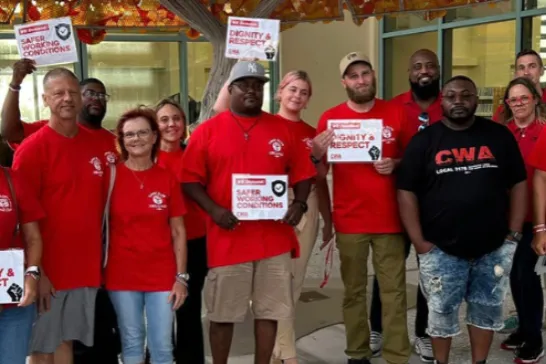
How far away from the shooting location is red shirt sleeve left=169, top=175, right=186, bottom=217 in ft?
11.5

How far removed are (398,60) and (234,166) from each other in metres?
8.12

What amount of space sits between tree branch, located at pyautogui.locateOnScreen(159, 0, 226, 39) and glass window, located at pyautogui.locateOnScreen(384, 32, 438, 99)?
6.21 meters

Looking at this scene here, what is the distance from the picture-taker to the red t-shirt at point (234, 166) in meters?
3.57

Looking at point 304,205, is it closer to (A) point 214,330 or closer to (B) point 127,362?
(A) point 214,330

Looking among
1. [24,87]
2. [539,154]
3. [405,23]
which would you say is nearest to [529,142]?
[539,154]

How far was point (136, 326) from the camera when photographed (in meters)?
3.45

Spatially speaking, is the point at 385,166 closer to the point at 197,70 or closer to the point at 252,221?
the point at 252,221

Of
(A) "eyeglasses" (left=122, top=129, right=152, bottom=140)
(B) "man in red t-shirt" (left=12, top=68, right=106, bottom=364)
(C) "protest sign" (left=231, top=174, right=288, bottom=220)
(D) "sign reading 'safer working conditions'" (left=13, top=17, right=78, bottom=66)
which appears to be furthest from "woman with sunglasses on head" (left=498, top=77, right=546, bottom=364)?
(D) "sign reading 'safer working conditions'" (left=13, top=17, right=78, bottom=66)

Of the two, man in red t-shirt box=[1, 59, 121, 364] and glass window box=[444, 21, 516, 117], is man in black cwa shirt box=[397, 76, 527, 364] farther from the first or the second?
glass window box=[444, 21, 516, 117]

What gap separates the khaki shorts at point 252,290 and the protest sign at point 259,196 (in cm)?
28

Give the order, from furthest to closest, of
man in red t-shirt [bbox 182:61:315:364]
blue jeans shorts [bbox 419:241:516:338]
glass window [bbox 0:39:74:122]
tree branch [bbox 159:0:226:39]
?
glass window [bbox 0:39:74:122] → tree branch [bbox 159:0:226:39] → blue jeans shorts [bbox 419:241:516:338] → man in red t-shirt [bbox 182:61:315:364]

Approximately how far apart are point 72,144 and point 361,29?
853 cm

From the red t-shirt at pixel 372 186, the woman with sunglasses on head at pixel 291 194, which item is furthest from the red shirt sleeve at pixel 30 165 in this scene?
the red t-shirt at pixel 372 186

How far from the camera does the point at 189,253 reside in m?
3.95
